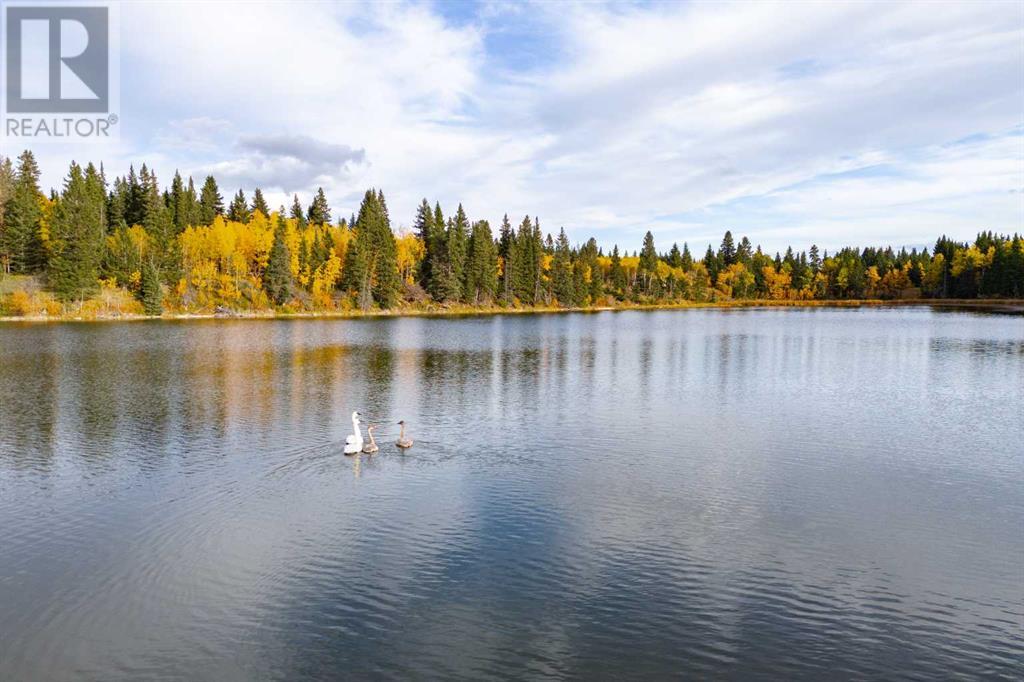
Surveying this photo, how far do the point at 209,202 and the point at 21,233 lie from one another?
45.8 metres

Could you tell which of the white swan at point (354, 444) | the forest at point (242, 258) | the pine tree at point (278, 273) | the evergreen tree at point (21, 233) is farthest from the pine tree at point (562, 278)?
the white swan at point (354, 444)

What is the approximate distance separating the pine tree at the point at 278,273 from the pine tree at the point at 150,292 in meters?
22.5

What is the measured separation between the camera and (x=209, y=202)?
158m

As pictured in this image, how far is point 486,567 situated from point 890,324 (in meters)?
115

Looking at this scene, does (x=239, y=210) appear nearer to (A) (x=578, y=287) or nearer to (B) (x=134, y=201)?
(B) (x=134, y=201)

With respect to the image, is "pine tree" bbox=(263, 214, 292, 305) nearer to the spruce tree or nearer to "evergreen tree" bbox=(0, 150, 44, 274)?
the spruce tree

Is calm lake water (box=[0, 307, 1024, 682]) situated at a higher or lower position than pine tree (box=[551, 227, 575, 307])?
lower

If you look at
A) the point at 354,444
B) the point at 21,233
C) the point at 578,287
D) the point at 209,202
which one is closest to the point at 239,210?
the point at 209,202

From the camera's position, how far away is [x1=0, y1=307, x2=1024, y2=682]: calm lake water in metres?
13.8

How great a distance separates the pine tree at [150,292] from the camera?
385 feet

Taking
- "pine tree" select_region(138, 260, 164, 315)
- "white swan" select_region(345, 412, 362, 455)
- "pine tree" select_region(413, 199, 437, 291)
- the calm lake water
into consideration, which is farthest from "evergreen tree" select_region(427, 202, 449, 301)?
"white swan" select_region(345, 412, 362, 455)

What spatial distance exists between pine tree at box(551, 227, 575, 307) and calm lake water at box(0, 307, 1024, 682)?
146 m

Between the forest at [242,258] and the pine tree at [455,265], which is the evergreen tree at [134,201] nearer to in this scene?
the forest at [242,258]

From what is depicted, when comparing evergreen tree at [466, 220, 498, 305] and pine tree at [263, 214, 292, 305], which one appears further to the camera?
evergreen tree at [466, 220, 498, 305]
